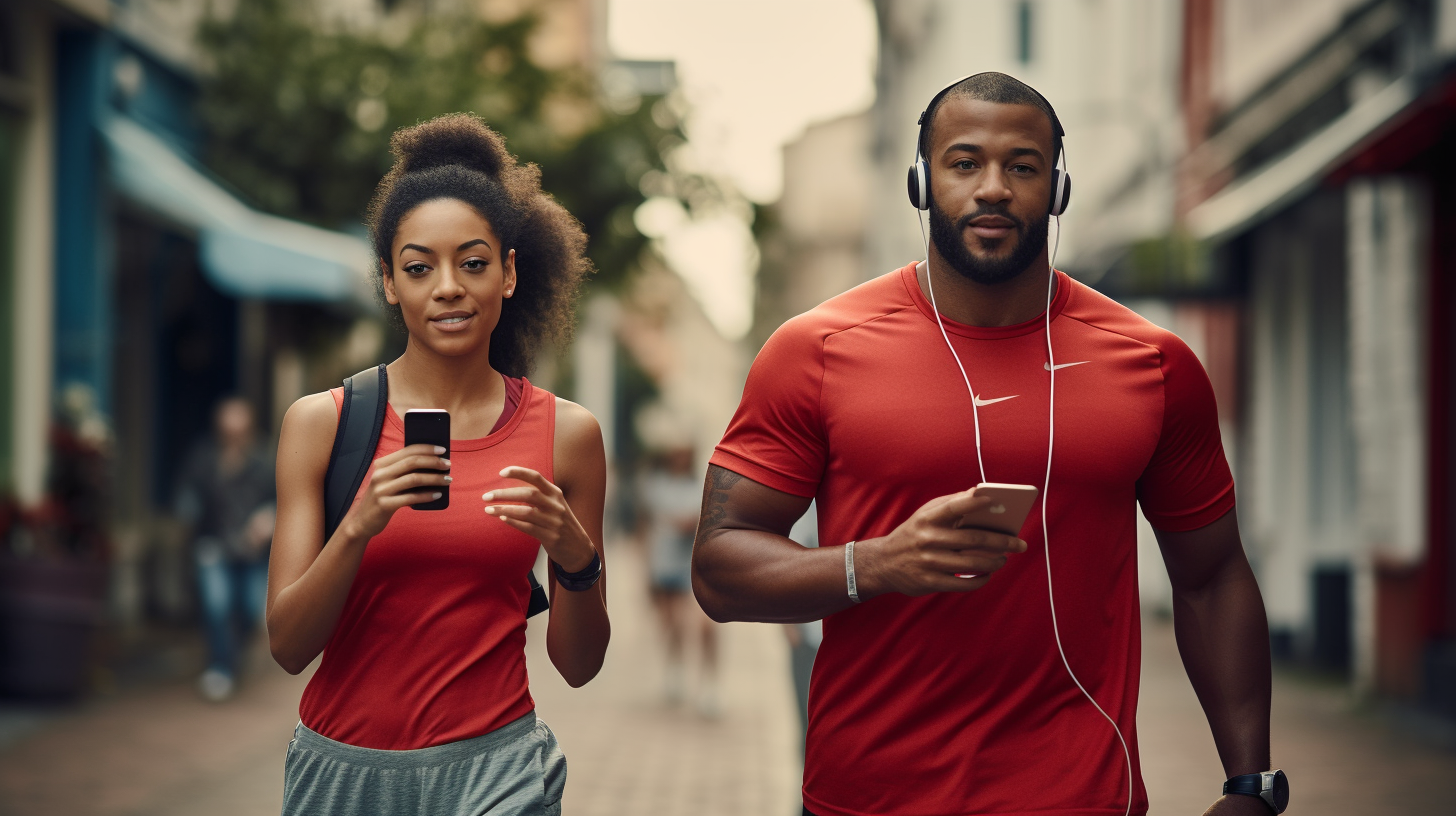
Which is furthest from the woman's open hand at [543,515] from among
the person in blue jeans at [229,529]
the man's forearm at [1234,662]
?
the person in blue jeans at [229,529]

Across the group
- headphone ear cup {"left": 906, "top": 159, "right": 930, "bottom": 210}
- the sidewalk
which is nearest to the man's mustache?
headphone ear cup {"left": 906, "top": 159, "right": 930, "bottom": 210}

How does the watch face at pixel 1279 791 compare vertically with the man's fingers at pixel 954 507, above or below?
below

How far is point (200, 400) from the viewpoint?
53.5 ft

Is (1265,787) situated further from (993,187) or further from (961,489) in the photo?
(993,187)

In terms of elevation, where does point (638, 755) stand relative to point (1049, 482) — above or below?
below

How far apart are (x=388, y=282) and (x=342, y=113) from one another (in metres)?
11.9

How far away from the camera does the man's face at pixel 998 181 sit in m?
2.98

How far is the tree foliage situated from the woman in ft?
36.6

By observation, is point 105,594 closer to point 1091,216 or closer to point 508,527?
point 508,527

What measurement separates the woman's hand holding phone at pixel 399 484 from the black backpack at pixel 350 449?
0.18m

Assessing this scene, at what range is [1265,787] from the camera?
10.3 ft

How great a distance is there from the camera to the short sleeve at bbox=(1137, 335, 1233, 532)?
3.09 m

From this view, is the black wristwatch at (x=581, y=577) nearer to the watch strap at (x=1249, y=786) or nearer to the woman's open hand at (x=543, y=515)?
the woman's open hand at (x=543, y=515)

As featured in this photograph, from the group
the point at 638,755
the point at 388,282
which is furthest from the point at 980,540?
the point at 638,755
